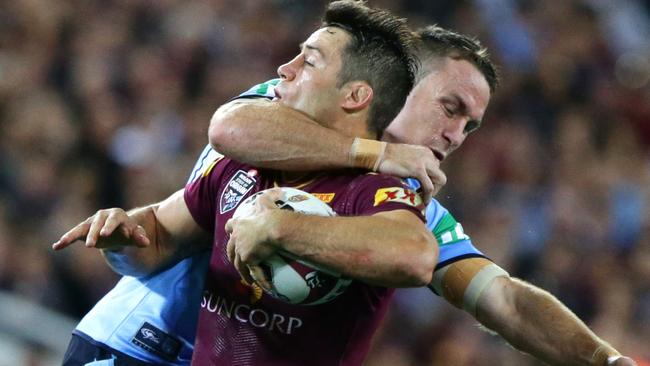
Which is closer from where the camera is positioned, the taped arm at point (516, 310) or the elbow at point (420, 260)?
the elbow at point (420, 260)

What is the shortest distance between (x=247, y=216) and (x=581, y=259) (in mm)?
6320

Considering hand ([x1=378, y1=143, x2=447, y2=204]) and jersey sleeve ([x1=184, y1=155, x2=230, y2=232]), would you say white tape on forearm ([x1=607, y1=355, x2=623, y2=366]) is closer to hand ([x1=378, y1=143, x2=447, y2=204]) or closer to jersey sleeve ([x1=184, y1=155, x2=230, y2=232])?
hand ([x1=378, y1=143, x2=447, y2=204])

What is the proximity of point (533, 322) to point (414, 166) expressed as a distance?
901 millimetres

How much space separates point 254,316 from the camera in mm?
3840

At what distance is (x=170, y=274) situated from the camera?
14.6ft

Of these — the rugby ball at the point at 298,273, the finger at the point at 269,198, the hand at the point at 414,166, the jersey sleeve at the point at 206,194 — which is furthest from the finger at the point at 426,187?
the jersey sleeve at the point at 206,194

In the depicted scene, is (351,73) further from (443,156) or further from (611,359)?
(611,359)

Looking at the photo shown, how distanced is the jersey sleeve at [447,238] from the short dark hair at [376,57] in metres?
0.60

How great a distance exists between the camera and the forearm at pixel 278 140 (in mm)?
3766

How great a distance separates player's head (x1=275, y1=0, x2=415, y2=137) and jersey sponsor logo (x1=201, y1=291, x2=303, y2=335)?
63 centimetres

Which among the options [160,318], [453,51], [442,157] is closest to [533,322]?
[442,157]

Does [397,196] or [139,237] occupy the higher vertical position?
[397,196]

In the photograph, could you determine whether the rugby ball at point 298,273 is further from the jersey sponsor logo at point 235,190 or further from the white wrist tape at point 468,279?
the white wrist tape at point 468,279

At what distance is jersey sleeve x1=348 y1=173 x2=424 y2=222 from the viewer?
11.7 feet
